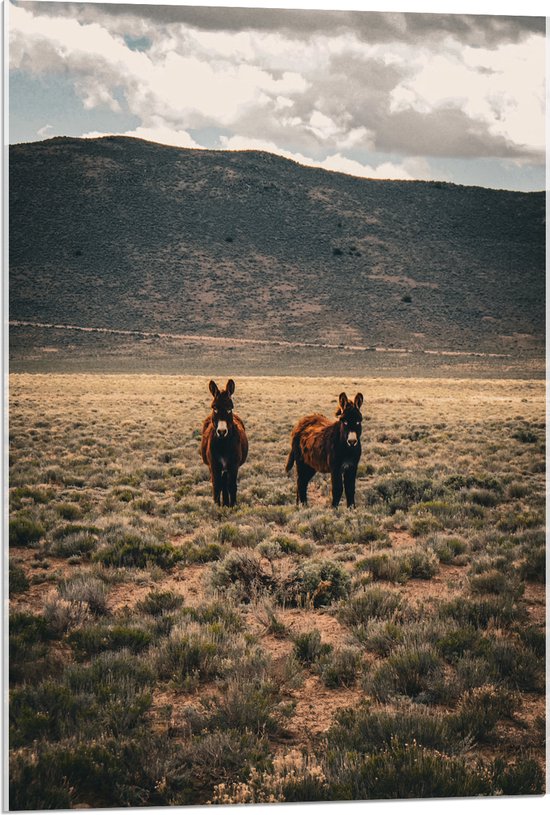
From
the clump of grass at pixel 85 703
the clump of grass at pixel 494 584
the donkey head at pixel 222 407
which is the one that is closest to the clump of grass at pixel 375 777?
the clump of grass at pixel 85 703

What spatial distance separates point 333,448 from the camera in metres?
7.65

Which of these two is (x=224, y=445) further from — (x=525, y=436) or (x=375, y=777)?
(x=525, y=436)

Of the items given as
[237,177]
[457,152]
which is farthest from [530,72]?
[237,177]

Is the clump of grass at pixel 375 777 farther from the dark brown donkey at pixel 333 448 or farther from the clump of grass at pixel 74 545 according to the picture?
the dark brown donkey at pixel 333 448

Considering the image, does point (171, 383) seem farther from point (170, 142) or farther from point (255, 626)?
point (255, 626)

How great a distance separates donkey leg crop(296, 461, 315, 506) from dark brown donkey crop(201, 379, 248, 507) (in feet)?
2.96

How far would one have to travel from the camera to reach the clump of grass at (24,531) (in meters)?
6.38

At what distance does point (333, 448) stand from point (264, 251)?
1625cm

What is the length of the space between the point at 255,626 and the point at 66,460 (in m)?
6.65

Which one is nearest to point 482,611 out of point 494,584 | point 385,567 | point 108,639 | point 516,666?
point 494,584

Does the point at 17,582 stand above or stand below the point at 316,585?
above

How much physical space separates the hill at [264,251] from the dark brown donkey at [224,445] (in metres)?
2.35

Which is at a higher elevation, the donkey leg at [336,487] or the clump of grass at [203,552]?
the donkey leg at [336,487]

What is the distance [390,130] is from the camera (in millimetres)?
6344
